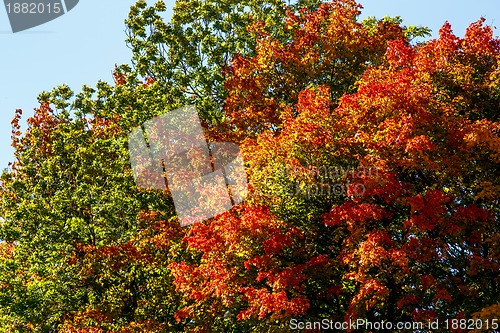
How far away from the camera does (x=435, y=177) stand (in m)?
17.0

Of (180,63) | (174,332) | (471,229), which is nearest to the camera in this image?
(471,229)

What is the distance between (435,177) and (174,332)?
1041 cm

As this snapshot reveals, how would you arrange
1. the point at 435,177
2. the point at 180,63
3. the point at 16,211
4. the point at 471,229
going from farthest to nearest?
the point at 180,63 → the point at 16,211 → the point at 435,177 → the point at 471,229

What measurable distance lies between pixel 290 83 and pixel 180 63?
5824mm

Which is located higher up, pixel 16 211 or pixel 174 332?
pixel 16 211

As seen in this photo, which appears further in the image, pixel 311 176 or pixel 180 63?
pixel 180 63

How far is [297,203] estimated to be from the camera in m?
17.2

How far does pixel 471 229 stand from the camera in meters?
15.9

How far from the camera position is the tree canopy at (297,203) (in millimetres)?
15711

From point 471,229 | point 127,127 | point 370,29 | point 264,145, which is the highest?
point 370,29

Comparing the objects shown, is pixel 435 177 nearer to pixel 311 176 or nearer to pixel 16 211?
pixel 311 176

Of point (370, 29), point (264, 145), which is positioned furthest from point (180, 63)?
point (264, 145)

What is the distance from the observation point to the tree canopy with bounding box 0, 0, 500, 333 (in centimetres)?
1571

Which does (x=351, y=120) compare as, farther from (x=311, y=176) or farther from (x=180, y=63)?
(x=180, y=63)
